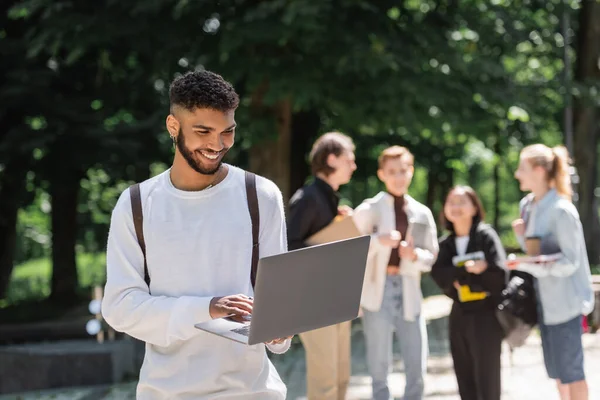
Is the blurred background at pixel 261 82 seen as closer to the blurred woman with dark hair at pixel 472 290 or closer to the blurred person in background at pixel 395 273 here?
the blurred person in background at pixel 395 273

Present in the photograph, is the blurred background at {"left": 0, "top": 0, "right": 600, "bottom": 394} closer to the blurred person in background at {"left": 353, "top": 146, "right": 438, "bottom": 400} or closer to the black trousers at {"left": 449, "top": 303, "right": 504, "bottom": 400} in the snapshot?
the blurred person in background at {"left": 353, "top": 146, "right": 438, "bottom": 400}

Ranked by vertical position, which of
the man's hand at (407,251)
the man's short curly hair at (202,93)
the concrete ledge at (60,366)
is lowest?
the concrete ledge at (60,366)

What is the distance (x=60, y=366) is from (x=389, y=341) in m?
4.95

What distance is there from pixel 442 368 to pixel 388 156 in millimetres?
4091

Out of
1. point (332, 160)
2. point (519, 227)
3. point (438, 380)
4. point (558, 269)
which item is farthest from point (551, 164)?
point (438, 380)

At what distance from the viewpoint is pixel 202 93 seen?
2.97 m

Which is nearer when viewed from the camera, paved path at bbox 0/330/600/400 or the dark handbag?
the dark handbag

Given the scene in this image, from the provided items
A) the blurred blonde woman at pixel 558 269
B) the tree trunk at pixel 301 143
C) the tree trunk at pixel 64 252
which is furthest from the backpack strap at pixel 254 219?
the tree trunk at pixel 64 252

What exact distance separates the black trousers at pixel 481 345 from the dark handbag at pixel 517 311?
2.8 inches

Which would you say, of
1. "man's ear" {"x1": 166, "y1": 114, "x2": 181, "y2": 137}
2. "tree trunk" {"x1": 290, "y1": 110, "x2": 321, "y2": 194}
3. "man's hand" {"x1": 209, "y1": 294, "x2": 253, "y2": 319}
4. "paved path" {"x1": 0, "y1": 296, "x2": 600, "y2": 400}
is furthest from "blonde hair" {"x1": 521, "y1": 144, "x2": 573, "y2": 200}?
"tree trunk" {"x1": 290, "y1": 110, "x2": 321, "y2": 194}

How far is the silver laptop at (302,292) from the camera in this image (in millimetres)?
2717

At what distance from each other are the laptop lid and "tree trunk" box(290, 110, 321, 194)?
1282 centimetres

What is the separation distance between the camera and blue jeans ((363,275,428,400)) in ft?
23.3

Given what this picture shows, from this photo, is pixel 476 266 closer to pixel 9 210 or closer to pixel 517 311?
pixel 517 311
